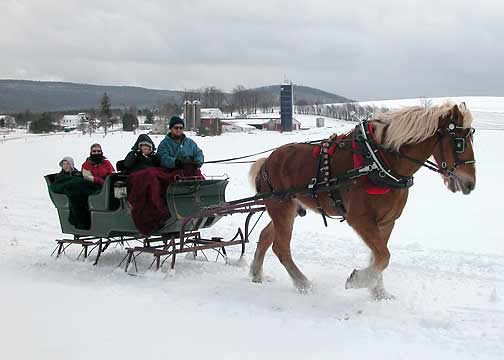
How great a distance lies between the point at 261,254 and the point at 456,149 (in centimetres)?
273

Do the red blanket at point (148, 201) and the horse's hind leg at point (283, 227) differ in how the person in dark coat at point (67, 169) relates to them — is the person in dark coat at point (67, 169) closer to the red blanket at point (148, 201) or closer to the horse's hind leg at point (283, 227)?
the red blanket at point (148, 201)

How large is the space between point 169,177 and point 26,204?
793cm

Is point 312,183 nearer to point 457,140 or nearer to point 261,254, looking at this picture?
point 261,254

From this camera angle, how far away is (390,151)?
552 cm

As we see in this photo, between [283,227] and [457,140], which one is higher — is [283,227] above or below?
below

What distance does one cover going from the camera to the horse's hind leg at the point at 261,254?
6836 mm

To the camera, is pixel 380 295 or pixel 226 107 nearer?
pixel 380 295

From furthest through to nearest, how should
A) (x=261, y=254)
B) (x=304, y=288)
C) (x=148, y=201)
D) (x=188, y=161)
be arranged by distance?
(x=188, y=161), (x=148, y=201), (x=261, y=254), (x=304, y=288)

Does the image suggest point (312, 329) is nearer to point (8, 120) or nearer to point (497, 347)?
point (497, 347)

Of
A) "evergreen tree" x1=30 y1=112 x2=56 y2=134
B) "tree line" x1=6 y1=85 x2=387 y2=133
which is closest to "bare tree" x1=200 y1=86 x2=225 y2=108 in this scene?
"tree line" x1=6 y1=85 x2=387 y2=133

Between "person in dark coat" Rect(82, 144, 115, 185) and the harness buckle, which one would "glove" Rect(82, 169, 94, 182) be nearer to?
"person in dark coat" Rect(82, 144, 115, 185)

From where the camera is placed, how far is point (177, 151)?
7.60 m

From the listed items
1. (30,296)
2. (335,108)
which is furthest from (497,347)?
(335,108)

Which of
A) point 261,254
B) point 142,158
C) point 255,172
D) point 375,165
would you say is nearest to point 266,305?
point 261,254
